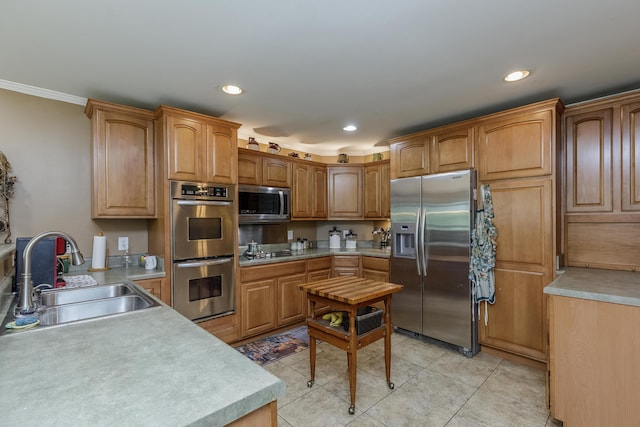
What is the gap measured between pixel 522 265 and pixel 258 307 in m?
2.60

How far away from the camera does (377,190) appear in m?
4.39

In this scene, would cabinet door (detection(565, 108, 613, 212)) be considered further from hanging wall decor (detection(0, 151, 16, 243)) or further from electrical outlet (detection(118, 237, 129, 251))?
hanging wall decor (detection(0, 151, 16, 243))

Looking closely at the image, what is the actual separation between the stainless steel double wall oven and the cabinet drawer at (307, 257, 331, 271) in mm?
1026

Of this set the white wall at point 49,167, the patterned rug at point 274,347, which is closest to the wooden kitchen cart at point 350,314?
the patterned rug at point 274,347

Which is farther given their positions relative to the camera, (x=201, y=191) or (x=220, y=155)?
(x=220, y=155)

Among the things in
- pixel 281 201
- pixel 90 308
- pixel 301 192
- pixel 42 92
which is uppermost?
pixel 42 92

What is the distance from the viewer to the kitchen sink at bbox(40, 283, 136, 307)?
6.04 feet

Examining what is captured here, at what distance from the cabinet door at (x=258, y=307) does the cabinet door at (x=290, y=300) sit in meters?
0.09

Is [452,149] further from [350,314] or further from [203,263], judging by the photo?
[203,263]

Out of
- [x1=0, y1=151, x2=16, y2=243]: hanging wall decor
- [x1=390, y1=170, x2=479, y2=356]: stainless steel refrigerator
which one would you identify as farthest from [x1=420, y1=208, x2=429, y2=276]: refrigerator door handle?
[x1=0, y1=151, x2=16, y2=243]: hanging wall decor

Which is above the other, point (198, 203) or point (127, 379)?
point (198, 203)

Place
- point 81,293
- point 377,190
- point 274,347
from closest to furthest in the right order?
point 81,293, point 274,347, point 377,190

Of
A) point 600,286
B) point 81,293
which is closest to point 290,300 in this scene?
point 81,293

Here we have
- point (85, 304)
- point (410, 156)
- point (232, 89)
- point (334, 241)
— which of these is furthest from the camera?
point (334, 241)
